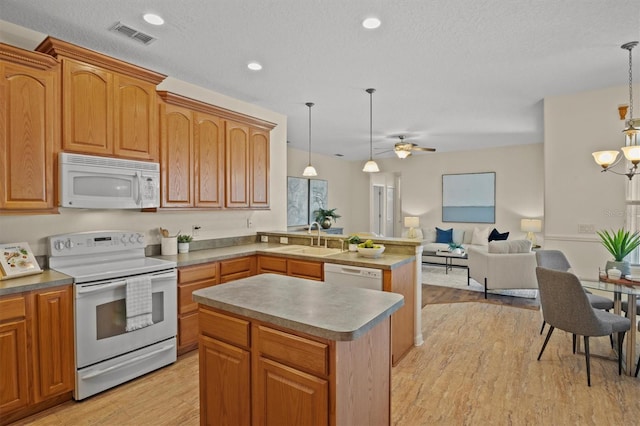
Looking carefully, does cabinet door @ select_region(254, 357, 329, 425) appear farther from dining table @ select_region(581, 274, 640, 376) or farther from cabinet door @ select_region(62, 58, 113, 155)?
dining table @ select_region(581, 274, 640, 376)

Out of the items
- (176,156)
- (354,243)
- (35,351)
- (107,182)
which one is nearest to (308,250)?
(354,243)

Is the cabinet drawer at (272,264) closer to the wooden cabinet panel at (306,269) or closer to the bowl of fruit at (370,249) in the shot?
the wooden cabinet panel at (306,269)

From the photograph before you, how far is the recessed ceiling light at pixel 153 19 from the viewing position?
239 centimetres

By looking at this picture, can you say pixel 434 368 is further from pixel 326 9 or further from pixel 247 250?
pixel 326 9

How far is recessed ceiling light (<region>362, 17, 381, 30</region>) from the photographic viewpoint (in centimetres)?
242

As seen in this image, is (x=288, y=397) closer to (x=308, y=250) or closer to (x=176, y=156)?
(x=308, y=250)

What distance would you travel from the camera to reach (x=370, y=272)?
9.76 ft

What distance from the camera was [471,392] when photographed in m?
2.52

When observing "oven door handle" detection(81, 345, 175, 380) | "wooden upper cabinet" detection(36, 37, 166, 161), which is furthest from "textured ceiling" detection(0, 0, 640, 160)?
"oven door handle" detection(81, 345, 175, 380)

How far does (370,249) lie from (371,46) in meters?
1.81

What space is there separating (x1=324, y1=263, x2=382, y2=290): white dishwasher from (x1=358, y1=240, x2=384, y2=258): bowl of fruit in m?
0.24

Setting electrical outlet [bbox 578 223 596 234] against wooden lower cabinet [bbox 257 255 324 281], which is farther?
electrical outlet [bbox 578 223 596 234]

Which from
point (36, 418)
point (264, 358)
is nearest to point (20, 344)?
point (36, 418)

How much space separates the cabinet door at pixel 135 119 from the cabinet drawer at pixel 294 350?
2.20m
